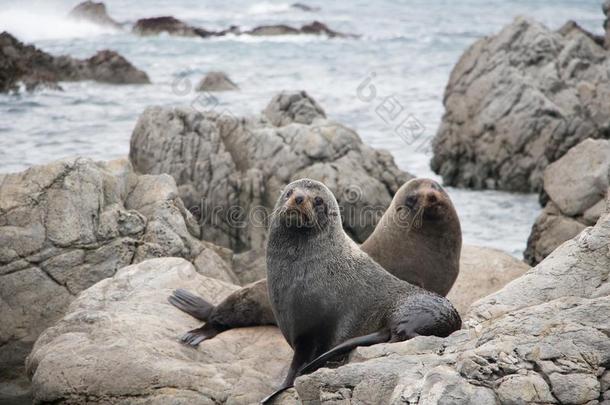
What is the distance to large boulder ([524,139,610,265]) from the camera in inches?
462

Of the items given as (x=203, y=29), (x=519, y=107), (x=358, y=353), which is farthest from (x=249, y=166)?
(x=203, y=29)

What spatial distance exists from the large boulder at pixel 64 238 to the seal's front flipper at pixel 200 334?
2.00 meters

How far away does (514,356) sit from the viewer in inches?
189

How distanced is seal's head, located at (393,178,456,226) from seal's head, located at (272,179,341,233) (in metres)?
1.65

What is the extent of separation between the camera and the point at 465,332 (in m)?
5.58

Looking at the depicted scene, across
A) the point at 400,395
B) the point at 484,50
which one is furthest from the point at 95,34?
the point at 400,395

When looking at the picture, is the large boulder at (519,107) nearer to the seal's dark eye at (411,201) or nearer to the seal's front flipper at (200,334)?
the seal's dark eye at (411,201)

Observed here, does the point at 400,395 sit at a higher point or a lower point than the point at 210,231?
higher

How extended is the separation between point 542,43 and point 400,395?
619 inches

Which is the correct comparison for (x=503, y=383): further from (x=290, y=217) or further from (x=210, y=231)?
(x=210, y=231)

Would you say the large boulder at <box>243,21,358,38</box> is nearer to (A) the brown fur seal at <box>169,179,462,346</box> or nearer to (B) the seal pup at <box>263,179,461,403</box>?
(A) the brown fur seal at <box>169,179,462,346</box>

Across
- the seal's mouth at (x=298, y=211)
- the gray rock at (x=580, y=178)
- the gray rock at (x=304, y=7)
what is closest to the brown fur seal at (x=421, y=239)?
the seal's mouth at (x=298, y=211)

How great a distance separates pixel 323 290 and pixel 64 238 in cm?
348

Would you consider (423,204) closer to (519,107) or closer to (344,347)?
(344,347)
